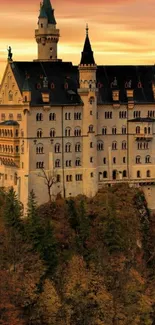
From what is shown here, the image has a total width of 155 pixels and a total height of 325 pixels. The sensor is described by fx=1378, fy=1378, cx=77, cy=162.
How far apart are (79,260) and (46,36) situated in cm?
3159

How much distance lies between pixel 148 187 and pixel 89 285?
2569 cm

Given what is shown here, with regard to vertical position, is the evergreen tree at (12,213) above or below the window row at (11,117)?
below

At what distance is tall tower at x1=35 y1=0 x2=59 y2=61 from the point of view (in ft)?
484

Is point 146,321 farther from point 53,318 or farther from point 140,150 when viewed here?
point 140,150

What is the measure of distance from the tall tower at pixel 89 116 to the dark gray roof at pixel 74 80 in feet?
4.05

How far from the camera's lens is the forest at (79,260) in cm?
11694

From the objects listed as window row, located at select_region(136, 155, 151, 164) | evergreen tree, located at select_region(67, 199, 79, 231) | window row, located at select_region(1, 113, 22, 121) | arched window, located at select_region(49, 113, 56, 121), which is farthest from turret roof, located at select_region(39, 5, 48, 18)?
evergreen tree, located at select_region(67, 199, 79, 231)

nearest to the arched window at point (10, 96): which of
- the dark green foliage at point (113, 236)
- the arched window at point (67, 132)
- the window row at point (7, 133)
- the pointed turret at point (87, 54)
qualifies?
the window row at point (7, 133)

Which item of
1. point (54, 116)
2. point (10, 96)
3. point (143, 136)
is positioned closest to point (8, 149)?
point (10, 96)

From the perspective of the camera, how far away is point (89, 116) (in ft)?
459

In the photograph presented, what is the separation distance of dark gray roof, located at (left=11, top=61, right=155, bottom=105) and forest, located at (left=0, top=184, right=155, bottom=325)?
9.78 metres

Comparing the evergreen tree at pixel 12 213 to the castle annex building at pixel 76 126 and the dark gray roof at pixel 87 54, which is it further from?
the dark gray roof at pixel 87 54

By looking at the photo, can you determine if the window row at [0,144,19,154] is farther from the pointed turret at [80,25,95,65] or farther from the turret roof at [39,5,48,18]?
the turret roof at [39,5,48,18]

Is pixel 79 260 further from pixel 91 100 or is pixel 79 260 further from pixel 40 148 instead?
pixel 91 100
